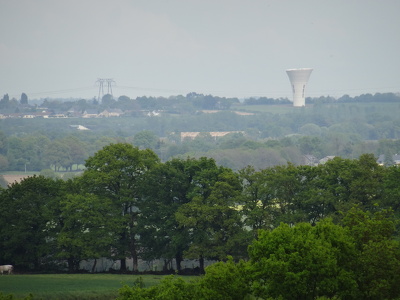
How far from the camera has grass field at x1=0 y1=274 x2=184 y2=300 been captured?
41375 mm

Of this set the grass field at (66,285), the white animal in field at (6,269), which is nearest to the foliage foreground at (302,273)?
the grass field at (66,285)

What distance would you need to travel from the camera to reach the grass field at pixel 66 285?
41375 mm

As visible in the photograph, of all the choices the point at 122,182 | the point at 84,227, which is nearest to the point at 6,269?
the point at 84,227

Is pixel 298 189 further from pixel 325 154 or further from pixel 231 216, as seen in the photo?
pixel 325 154

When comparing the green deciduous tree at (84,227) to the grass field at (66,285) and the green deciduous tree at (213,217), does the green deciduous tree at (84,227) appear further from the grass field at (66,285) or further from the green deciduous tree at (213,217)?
the green deciduous tree at (213,217)

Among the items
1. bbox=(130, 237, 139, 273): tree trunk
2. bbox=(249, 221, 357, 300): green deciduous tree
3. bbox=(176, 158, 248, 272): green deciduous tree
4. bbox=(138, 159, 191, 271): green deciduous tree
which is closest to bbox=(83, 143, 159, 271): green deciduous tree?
bbox=(130, 237, 139, 273): tree trunk

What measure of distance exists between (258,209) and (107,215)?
1010cm

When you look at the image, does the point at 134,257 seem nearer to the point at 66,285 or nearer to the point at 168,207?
the point at 168,207

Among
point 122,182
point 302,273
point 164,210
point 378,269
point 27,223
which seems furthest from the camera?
point 122,182

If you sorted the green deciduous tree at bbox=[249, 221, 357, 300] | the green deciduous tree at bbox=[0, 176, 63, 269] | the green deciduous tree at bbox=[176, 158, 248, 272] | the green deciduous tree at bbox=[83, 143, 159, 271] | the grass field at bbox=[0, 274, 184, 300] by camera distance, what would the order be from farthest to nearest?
1. the green deciduous tree at bbox=[83, 143, 159, 271]
2. the green deciduous tree at bbox=[0, 176, 63, 269]
3. the green deciduous tree at bbox=[176, 158, 248, 272]
4. the grass field at bbox=[0, 274, 184, 300]
5. the green deciduous tree at bbox=[249, 221, 357, 300]

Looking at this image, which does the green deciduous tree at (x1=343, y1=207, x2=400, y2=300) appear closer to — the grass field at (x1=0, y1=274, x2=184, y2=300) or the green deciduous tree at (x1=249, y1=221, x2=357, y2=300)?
the green deciduous tree at (x1=249, y1=221, x2=357, y2=300)

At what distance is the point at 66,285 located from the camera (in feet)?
144

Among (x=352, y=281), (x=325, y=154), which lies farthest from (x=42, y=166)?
(x=352, y=281)

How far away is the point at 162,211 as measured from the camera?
5253 centimetres
